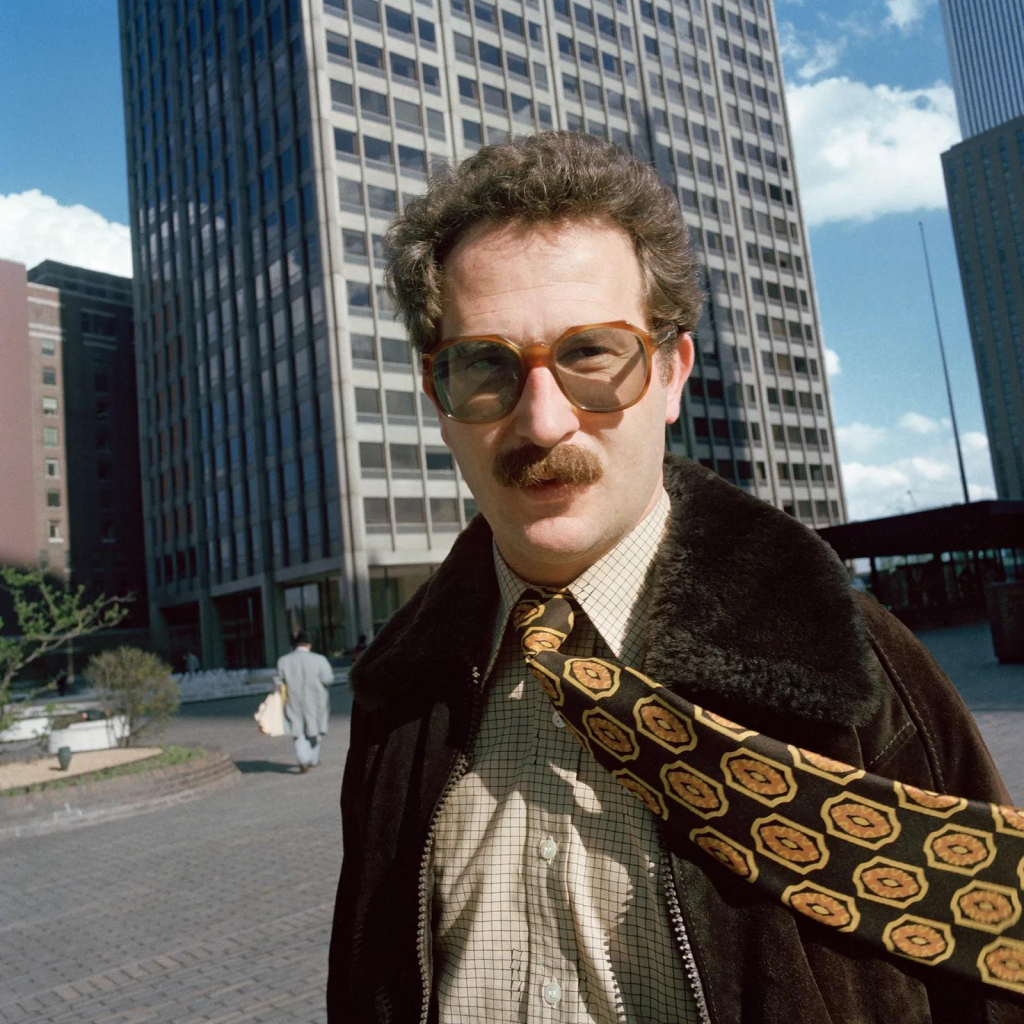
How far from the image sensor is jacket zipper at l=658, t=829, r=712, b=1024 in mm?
1352

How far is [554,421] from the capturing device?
5.12 feet

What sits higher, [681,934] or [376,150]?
[376,150]

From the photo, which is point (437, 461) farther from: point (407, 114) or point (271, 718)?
point (271, 718)

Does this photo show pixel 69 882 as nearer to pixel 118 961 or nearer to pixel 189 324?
pixel 118 961

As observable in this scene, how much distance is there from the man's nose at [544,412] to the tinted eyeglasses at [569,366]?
0.01 meters

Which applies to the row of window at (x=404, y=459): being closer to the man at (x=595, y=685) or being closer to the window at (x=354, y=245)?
the window at (x=354, y=245)

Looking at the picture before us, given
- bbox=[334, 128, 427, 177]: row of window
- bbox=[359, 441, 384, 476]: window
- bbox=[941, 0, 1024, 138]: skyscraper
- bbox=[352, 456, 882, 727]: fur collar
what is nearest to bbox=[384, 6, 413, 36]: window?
bbox=[334, 128, 427, 177]: row of window

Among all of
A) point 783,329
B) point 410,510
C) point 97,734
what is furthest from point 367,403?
point 783,329

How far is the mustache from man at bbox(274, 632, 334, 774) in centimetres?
1121

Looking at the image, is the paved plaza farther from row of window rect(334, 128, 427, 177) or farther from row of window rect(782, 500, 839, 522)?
row of window rect(782, 500, 839, 522)

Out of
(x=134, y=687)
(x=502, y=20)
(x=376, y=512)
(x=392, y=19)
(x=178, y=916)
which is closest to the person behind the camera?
(x=178, y=916)

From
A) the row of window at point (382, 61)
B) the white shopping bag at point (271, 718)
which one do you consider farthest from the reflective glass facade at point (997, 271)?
the white shopping bag at point (271, 718)

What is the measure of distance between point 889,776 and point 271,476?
50975 millimetres

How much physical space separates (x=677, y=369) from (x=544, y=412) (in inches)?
16.4
